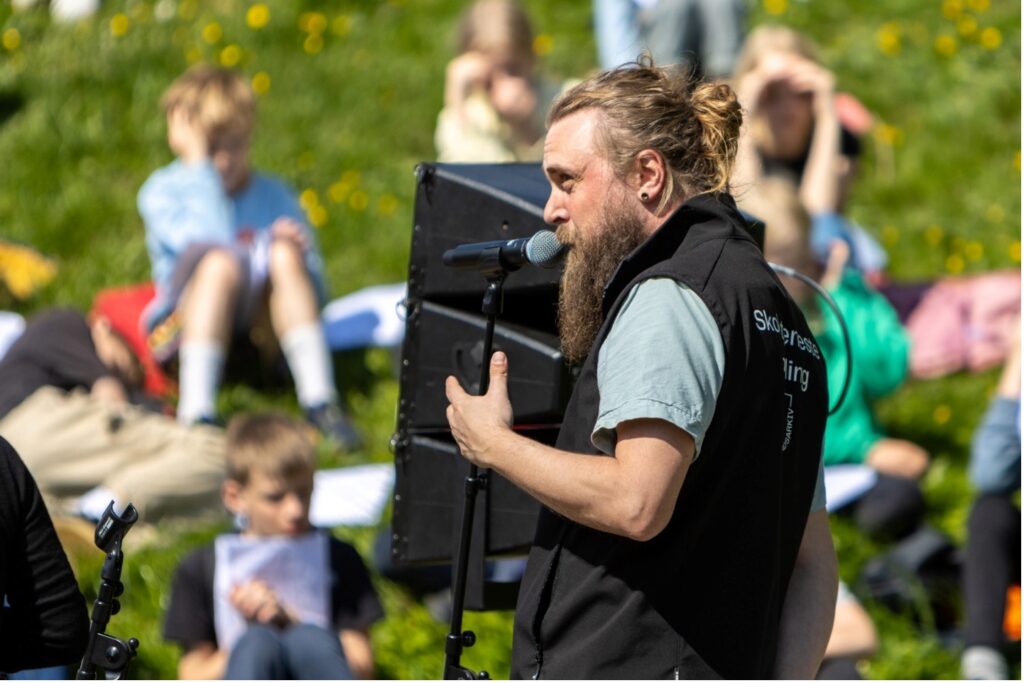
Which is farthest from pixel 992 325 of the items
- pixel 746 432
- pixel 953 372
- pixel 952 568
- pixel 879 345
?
pixel 746 432

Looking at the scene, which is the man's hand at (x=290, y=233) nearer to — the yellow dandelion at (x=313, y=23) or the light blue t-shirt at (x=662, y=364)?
the yellow dandelion at (x=313, y=23)

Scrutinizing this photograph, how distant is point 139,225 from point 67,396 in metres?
1.71

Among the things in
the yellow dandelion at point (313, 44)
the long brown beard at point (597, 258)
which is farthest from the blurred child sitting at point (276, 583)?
the yellow dandelion at point (313, 44)

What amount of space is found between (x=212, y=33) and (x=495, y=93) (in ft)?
6.74

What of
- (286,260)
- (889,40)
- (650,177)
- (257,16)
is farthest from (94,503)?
(889,40)

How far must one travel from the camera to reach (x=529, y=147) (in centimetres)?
683

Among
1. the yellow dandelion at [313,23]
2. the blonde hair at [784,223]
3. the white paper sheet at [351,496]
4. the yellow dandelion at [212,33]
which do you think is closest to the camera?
the white paper sheet at [351,496]

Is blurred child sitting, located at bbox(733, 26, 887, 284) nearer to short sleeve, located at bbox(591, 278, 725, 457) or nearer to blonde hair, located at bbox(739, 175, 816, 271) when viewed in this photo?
blonde hair, located at bbox(739, 175, 816, 271)

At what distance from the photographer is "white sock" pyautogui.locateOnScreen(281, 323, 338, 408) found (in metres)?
6.30

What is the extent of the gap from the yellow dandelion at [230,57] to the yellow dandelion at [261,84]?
0.15 metres

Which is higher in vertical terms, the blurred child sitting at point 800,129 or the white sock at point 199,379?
the blurred child sitting at point 800,129

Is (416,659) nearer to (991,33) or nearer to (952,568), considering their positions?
(952,568)

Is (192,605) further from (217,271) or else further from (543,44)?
(543,44)

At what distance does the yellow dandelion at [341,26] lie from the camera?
27.3 feet
